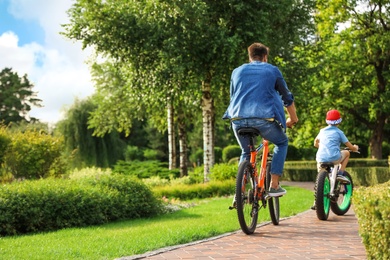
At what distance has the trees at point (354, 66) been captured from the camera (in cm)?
3106

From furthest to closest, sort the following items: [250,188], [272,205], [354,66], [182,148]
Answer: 1. [354,66]
2. [182,148]
3. [272,205]
4. [250,188]

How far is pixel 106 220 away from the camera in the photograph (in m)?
10.3

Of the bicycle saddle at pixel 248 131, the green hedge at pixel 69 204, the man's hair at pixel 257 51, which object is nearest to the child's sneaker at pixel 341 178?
the bicycle saddle at pixel 248 131

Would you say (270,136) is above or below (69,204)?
above

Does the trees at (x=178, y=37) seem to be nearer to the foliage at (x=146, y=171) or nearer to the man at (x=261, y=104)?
the foliage at (x=146, y=171)

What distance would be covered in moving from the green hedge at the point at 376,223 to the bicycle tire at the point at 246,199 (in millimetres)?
1813

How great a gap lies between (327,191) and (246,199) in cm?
253

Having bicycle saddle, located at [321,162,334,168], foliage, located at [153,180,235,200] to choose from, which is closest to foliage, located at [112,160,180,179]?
foliage, located at [153,180,235,200]

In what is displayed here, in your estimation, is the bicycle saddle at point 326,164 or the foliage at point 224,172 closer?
the bicycle saddle at point 326,164

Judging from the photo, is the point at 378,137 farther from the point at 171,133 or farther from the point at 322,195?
the point at 322,195

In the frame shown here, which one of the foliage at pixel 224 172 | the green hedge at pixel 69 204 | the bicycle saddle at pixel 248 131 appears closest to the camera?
the bicycle saddle at pixel 248 131

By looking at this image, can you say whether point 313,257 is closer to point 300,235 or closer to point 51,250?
point 300,235

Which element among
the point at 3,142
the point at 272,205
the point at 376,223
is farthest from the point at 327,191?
the point at 3,142

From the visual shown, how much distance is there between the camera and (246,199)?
6.98 m
